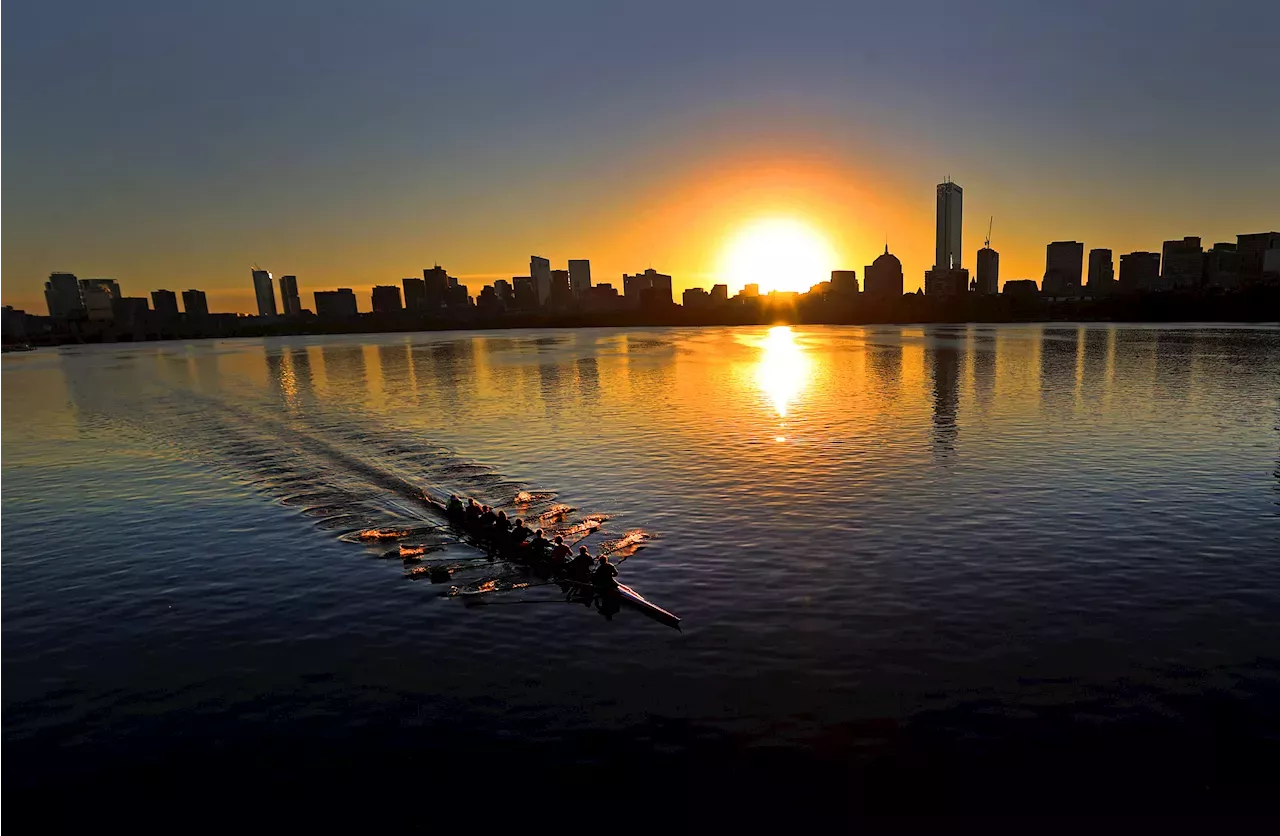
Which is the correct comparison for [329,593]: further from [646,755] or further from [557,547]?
[646,755]

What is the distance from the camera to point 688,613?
2956 centimetres

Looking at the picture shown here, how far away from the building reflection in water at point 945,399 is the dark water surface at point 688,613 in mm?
1330

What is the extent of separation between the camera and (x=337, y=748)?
840 inches

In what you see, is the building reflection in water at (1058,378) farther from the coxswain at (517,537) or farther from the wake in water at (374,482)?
the coxswain at (517,537)

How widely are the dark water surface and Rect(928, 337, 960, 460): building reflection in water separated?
133cm

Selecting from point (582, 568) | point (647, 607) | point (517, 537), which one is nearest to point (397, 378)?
point (517, 537)

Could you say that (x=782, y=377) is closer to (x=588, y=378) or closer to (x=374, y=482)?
(x=588, y=378)

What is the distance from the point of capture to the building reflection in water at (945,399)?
62125mm

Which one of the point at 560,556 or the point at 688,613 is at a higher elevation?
the point at 560,556

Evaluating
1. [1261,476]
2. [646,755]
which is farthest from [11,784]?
[1261,476]

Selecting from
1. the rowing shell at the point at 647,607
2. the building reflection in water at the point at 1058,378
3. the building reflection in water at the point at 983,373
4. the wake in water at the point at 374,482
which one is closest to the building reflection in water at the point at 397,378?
the wake in water at the point at 374,482

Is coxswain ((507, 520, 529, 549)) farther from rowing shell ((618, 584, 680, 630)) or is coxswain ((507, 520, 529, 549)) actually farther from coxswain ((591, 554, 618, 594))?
rowing shell ((618, 584, 680, 630))

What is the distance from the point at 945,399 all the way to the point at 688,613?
7206 cm

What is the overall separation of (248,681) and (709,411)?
66.1 m
